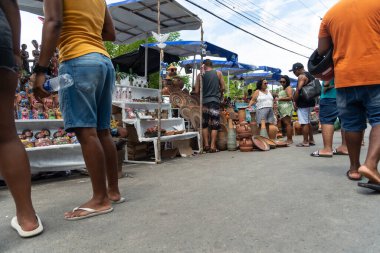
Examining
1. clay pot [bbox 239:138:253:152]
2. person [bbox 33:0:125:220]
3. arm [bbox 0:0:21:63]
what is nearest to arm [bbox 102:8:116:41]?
person [bbox 33:0:125:220]

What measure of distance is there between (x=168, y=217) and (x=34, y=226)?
87 cm

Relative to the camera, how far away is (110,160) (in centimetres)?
276

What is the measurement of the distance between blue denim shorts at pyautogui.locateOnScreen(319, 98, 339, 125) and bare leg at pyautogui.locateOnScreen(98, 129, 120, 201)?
3.94 metres

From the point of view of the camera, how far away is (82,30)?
250 cm

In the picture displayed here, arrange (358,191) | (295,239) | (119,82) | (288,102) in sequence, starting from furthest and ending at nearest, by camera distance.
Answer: (288,102)
(119,82)
(358,191)
(295,239)

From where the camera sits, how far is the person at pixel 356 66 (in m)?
2.99

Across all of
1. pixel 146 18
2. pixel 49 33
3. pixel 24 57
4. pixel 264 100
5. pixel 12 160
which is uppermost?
pixel 146 18

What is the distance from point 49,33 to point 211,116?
17.4ft

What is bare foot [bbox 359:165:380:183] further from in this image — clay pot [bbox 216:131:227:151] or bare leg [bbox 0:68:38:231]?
clay pot [bbox 216:131:227:151]

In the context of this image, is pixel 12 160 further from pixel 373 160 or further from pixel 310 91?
pixel 310 91

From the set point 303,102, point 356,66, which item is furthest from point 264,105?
point 356,66

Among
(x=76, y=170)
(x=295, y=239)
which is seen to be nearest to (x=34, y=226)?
(x=295, y=239)

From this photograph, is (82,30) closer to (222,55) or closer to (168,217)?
(168,217)

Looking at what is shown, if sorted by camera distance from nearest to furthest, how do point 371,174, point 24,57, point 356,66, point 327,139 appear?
point 371,174
point 356,66
point 24,57
point 327,139
